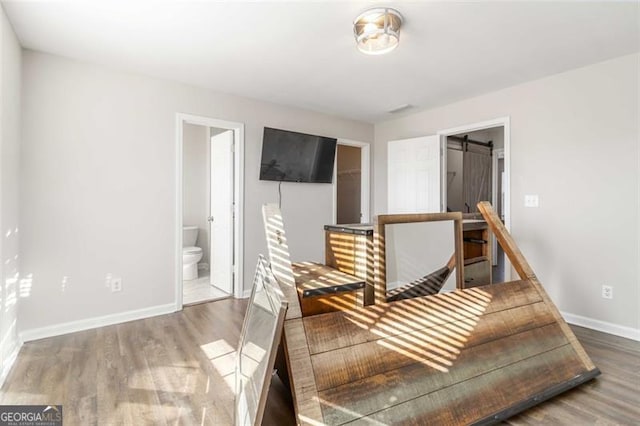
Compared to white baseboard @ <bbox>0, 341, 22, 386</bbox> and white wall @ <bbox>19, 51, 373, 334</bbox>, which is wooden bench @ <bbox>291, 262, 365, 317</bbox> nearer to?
white baseboard @ <bbox>0, 341, 22, 386</bbox>

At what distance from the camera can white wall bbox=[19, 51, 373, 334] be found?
2701 mm

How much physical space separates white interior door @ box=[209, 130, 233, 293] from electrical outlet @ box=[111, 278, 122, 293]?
1205mm

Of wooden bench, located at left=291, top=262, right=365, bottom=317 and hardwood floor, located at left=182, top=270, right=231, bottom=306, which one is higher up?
wooden bench, located at left=291, top=262, right=365, bottom=317

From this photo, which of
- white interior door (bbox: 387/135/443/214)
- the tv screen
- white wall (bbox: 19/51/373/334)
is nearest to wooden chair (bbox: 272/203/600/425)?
white interior door (bbox: 387/135/443/214)

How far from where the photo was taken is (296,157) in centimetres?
420

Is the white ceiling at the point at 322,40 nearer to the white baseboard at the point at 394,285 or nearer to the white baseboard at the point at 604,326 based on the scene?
the white baseboard at the point at 394,285

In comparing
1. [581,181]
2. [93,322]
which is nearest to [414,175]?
[581,181]

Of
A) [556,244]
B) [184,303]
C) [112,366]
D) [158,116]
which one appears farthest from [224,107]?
[556,244]

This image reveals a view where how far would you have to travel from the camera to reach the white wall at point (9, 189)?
2123mm

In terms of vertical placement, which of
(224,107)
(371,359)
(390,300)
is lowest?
(371,359)

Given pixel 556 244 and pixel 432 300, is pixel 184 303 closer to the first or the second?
pixel 432 300

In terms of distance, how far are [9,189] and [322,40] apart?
Result: 2.54m

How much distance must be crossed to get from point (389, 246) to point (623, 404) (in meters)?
1.59

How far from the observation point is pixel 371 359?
1.48m
